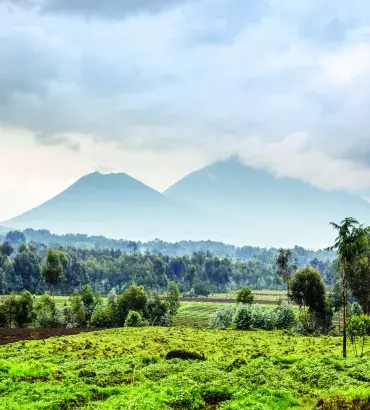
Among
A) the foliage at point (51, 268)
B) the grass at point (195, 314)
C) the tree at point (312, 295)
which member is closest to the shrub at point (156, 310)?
the grass at point (195, 314)

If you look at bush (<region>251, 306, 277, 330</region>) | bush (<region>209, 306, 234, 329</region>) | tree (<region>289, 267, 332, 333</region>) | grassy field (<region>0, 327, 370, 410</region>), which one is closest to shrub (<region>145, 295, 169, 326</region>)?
bush (<region>209, 306, 234, 329</region>)

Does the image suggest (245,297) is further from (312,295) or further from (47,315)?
(47,315)

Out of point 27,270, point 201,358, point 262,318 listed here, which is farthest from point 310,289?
point 27,270

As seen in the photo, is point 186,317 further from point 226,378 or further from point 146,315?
point 226,378

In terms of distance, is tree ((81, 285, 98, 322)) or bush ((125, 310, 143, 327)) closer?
bush ((125, 310, 143, 327))

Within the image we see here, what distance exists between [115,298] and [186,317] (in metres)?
28.7

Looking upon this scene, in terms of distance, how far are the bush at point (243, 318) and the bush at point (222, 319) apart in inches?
230

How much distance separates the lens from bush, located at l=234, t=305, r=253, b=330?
89438 mm

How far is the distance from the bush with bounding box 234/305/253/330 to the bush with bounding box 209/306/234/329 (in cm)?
585

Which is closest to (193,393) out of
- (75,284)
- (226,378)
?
(226,378)

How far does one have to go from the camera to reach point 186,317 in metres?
131

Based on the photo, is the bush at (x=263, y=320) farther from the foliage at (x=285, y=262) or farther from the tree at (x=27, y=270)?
the tree at (x=27, y=270)

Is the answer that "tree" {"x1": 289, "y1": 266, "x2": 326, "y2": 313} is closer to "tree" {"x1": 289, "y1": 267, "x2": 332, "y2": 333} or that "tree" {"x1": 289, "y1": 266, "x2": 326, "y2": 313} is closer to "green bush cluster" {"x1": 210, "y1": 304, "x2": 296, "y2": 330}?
"tree" {"x1": 289, "y1": 267, "x2": 332, "y2": 333}

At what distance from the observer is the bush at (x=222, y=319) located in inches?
3794
